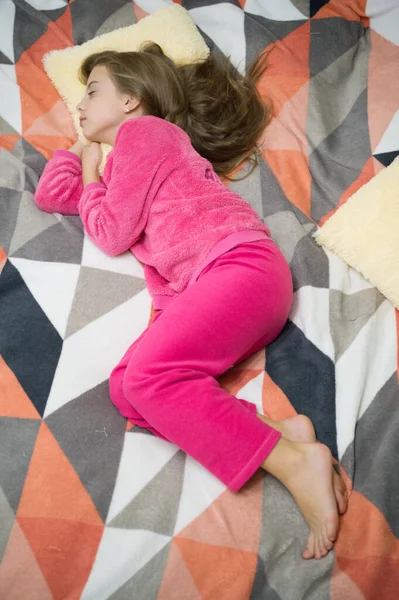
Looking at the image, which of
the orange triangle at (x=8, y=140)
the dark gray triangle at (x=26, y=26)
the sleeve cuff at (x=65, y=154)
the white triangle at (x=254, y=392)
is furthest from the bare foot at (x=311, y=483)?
the dark gray triangle at (x=26, y=26)

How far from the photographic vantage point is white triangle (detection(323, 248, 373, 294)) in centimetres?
131

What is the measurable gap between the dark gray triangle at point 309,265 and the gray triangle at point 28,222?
54cm

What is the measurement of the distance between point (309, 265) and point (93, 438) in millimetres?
581

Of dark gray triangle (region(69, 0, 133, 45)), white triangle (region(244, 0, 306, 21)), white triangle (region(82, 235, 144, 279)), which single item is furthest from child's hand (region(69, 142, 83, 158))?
white triangle (region(244, 0, 306, 21))

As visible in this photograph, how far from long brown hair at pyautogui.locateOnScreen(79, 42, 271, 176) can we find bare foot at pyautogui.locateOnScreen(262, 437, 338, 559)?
29.6 inches

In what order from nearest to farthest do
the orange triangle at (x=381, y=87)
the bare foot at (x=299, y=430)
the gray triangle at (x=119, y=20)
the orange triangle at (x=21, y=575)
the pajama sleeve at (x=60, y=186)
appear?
the orange triangle at (x=21, y=575), the bare foot at (x=299, y=430), the pajama sleeve at (x=60, y=186), the orange triangle at (x=381, y=87), the gray triangle at (x=119, y=20)

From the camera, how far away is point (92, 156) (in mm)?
1473

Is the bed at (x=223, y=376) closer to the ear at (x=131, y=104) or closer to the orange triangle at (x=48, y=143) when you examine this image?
the orange triangle at (x=48, y=143)

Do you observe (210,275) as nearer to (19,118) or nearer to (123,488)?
(123,488)

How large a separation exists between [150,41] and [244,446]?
1077 mm

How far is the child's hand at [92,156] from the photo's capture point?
1.46 m

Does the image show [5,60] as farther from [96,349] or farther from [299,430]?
[299,430]

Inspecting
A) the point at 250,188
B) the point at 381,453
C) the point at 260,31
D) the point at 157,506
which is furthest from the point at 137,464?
the point at 260,31

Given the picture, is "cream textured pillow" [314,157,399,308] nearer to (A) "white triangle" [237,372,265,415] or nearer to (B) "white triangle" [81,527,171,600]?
(A) "white triangle" [237,372,265,415]
